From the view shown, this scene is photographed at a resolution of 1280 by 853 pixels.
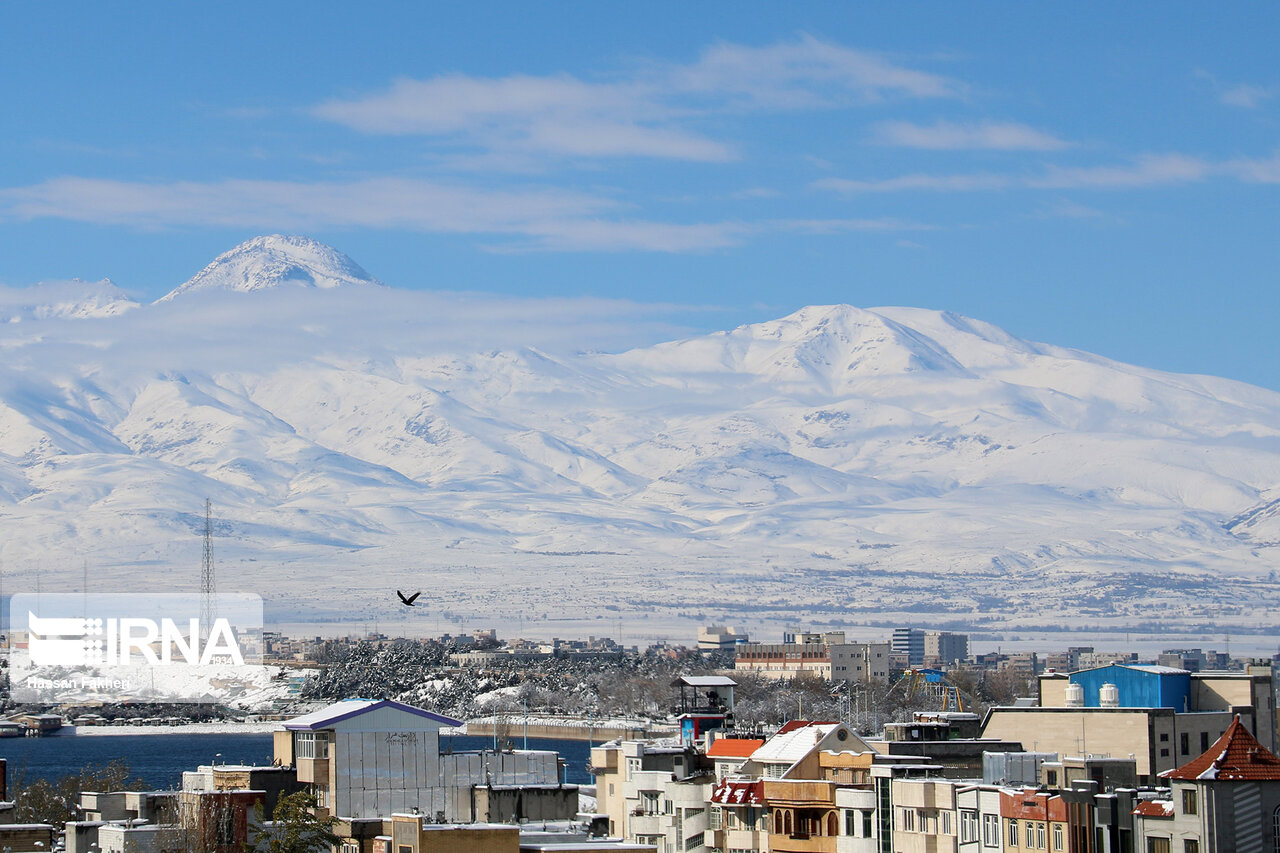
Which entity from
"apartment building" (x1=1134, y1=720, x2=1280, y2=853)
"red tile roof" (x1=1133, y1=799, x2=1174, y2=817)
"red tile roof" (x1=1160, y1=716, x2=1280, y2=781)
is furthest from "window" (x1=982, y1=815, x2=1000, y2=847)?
"red tile roof" (x1=1160, y1=716, x2=1280, y2=781)

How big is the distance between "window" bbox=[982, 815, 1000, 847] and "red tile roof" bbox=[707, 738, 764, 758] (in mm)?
10138

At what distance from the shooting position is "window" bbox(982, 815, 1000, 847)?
4822 cm

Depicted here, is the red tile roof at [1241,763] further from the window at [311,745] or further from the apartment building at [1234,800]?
the window at [311,745]

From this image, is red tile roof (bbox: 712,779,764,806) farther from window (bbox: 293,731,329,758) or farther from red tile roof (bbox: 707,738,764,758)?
window (bbox: 293,731,329,758)

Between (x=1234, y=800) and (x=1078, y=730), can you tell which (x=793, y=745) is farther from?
(x=1234, y=800)

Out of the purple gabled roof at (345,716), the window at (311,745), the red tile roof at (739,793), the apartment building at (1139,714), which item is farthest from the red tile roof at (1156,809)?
the window at (311,745)

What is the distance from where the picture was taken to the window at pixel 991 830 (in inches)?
1898

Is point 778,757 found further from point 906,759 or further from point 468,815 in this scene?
point 468,815

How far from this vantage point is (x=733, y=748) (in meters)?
58.8

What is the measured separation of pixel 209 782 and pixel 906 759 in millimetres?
15336

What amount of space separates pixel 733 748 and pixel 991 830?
11.4m

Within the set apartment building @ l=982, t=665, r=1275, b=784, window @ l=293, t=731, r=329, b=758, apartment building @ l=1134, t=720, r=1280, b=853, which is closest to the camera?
apartment building @ l=1134, t=720, r=1280, b=853

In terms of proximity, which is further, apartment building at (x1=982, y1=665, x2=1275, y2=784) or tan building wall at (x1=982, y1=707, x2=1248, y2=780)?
apartment building at (x1=982, y1=665, x2=1275, y2=784)

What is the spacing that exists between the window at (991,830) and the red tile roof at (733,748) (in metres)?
10.1
